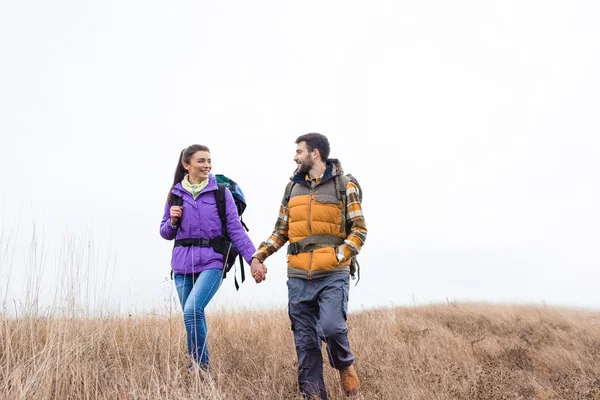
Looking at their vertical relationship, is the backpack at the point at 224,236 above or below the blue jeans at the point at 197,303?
above

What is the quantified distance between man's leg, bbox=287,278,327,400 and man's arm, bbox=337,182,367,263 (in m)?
0.44

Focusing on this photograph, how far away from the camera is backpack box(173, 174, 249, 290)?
513 centimetres

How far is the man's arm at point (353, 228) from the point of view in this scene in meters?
4.46

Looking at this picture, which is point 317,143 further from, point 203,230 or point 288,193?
point 203,230

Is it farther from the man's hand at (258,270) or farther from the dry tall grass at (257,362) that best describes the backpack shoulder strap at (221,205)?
the dry tall grass at (257,362)

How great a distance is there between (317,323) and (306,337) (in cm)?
15

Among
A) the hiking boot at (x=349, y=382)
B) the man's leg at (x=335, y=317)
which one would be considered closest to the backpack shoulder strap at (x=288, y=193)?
the man's leg at (x=335, y=317)

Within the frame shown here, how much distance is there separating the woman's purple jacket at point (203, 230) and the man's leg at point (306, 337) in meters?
0.65

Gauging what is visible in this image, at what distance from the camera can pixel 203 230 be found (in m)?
5.17

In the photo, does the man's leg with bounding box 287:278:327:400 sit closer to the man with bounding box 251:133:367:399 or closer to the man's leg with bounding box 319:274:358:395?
the man with bounding box 251:133:367:399

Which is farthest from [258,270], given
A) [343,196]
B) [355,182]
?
[355,182]

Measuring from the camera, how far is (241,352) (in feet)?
20.0

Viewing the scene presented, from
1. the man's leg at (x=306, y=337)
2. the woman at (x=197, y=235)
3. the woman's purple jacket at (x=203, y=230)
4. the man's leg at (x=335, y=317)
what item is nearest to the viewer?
the man's leg at (x=335, y=317)

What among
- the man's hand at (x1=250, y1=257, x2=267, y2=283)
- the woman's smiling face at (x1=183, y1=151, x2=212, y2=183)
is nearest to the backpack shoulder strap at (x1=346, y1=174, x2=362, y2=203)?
the man's hand at (x1=250, y1=257, x2=267, y2=283)
